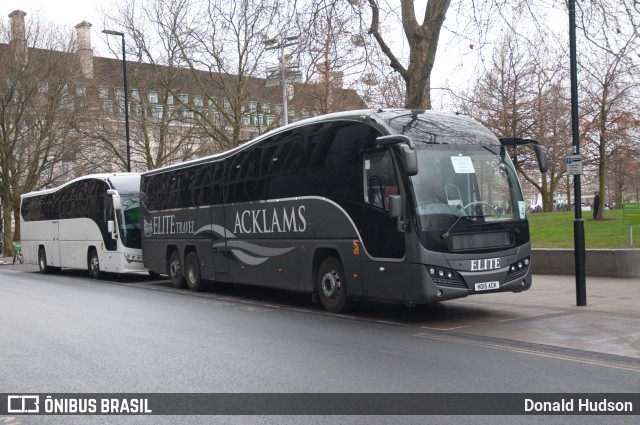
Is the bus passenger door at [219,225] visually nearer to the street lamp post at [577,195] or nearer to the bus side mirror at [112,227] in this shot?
the bus side mirror at [112,227]

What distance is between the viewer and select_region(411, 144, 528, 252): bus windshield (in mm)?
10984

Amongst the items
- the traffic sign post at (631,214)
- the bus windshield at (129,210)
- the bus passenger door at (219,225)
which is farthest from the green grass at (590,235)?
the bus windshield at (129,210)

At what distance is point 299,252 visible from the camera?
13688 mm

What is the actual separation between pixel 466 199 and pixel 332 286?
311cm

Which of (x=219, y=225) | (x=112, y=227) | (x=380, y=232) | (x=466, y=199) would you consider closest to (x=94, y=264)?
(x=112, y=227)

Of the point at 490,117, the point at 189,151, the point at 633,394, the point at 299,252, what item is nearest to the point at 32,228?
the point at 189,151

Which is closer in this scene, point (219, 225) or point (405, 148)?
point (405, 148)

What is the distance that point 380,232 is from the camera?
37.9 ft

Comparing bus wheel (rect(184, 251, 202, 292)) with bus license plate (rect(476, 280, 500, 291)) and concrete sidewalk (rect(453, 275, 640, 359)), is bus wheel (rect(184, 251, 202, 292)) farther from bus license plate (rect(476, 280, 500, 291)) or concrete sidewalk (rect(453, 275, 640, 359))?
bus license plate (rect(476, 280, 500, 291))

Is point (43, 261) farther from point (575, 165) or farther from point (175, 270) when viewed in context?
point (575, 165)

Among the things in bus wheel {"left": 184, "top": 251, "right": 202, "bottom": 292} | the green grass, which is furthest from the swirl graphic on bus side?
the green grass

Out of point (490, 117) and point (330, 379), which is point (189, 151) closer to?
point (490, 117)

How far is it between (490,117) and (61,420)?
110ft

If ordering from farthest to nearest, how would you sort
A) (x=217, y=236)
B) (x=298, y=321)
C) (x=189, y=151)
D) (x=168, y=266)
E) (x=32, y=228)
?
(x=189, y=151) → (x=32, y=228) → (x=168, y=266) → (x=217, y=236) → (x=298, y=321)
